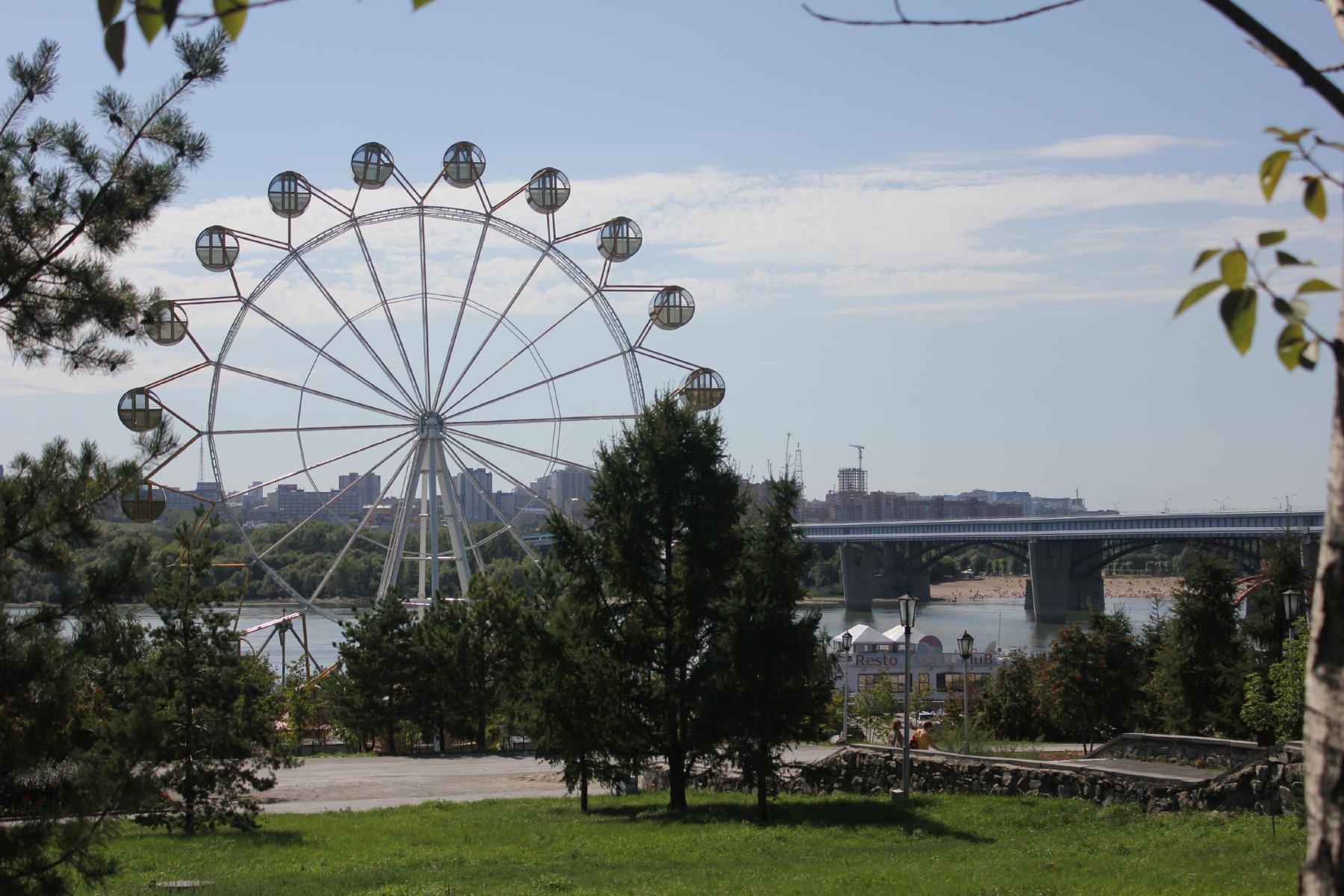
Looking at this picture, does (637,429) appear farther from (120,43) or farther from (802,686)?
(120,43)

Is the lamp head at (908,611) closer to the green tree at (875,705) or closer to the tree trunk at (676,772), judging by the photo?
the tree trunk at (676,772)

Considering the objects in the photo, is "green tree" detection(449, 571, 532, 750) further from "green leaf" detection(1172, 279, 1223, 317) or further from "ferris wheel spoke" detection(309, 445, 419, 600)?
"green leaf" detection(1172, 279, 1223, 317)

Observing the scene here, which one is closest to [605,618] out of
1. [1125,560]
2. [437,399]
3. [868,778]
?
[868,778]

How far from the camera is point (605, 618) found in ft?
68.5

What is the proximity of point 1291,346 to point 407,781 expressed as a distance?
84.5ft

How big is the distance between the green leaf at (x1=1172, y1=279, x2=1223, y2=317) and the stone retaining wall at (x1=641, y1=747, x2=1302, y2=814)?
1420cm

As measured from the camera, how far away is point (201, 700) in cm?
1947

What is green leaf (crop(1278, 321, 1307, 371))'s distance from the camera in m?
2.72

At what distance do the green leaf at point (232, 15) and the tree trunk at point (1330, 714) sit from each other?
91.7 inches

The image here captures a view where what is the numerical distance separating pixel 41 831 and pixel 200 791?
10970mm

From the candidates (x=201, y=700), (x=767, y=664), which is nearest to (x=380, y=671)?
(x=201, y=700)

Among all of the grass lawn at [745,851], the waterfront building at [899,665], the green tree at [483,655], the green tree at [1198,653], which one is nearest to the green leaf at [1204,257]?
the grass lawn at [745,851]

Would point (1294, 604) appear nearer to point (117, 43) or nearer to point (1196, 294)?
point (1196, 294)

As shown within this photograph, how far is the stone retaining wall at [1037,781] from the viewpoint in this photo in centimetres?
1653
